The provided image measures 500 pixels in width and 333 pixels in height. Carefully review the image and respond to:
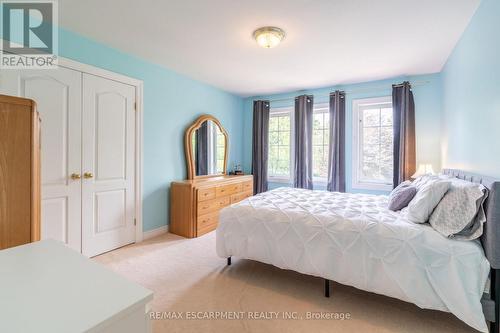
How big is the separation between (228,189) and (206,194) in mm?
581

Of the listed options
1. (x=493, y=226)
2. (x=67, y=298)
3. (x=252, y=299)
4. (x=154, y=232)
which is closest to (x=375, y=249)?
(x=493, y=226)

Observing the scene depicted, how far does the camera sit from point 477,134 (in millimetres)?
2102

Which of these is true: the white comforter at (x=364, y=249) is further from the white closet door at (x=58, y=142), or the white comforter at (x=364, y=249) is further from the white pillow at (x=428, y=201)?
the white closet door at (x=58, y=142)

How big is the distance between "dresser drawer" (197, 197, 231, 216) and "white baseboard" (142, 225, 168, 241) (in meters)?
0.62

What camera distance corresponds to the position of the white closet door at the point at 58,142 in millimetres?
2285

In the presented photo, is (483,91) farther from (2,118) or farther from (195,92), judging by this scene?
(195,92)

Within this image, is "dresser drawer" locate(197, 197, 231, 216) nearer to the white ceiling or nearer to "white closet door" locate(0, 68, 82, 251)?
"white closet door" locate(0, 68, 82, 251)

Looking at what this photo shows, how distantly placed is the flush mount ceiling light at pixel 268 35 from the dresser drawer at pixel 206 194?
6.95 feet

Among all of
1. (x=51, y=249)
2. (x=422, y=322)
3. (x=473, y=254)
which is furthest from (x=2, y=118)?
(x=422, y=322)

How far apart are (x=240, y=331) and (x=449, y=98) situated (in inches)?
141

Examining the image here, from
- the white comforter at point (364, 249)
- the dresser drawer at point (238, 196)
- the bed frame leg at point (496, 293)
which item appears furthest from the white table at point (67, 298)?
the dresser drawer at point (238, 196)

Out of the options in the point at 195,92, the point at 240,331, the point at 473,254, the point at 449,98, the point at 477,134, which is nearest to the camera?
the point at 473,254

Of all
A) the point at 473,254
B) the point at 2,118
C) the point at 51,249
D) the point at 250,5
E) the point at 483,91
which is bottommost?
the point at 473,254

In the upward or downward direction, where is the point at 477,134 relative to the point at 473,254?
→ upward
